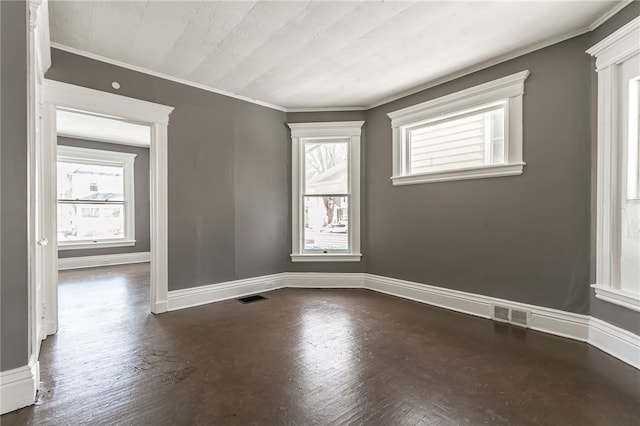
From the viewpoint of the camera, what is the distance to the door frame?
113 inches

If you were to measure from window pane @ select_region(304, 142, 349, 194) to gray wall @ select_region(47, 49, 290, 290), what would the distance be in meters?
0.36

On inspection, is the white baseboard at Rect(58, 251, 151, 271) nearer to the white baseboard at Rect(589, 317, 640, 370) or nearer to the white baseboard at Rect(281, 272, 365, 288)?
the white baseboard at Rect(281, 272, 365, 288)

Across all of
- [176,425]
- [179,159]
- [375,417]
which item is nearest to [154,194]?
[179,159]

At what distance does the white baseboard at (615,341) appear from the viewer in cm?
228

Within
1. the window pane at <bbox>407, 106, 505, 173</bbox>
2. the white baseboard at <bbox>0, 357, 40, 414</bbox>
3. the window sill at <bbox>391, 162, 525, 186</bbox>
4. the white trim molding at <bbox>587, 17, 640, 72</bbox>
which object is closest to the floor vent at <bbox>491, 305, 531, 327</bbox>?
the window sill at <bbox>391, 162, 525, 186</bbox>

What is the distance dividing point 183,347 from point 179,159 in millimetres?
2099

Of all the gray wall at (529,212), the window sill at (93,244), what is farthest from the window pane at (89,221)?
the gray wall at (529,212)

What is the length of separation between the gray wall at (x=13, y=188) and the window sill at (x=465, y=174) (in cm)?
364

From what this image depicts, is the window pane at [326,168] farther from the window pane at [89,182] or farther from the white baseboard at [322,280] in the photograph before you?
the window pane at [89,182]

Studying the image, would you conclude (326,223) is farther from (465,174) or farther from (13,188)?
(13,188)

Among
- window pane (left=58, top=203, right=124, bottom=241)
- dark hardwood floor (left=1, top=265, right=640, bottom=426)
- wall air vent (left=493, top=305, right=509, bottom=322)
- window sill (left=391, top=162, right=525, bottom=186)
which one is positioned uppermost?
window sill (left=391, top=162, right=525, bottom=186)

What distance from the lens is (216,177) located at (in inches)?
157

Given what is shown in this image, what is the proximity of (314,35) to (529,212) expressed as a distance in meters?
2.59

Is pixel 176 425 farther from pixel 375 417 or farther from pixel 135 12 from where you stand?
pixel 135 12
